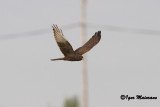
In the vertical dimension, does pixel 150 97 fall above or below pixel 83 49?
below

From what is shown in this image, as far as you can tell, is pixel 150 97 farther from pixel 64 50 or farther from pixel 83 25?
pixel 64 50

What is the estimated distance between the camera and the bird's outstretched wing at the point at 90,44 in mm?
5800

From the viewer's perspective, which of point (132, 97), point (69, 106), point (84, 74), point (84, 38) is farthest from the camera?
point (69, 106)

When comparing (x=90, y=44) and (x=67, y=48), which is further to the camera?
(x=90, y=44)

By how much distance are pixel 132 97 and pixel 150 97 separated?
38 cm

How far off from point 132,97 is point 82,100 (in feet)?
14.0

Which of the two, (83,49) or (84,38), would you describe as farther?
(84,38)

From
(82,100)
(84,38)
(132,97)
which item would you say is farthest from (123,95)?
(82,100)

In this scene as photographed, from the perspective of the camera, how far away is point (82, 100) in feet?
48.0

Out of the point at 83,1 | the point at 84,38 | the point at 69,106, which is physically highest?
A: the point at 83,1

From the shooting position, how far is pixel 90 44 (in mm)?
5918

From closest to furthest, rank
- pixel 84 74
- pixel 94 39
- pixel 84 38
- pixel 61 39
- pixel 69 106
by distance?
pixel 61 39
pixel 94 39
pixel 84 38
pixel 84 74
pixel 69 106

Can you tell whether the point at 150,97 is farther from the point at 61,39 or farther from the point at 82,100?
the point at 61,39

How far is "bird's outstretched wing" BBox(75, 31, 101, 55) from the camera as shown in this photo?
5800 mm
